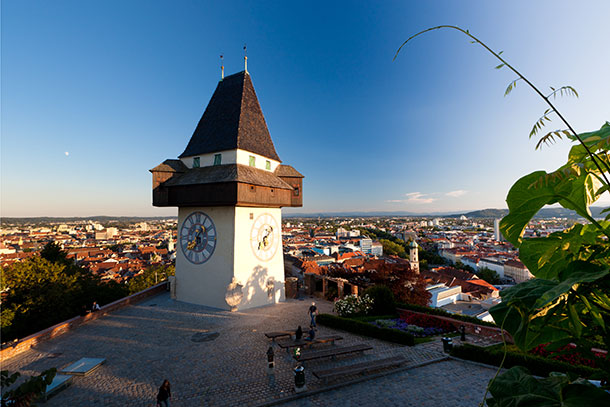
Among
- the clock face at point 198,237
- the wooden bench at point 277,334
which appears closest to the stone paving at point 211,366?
the wooden bench at point 277,334

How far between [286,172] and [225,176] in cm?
570

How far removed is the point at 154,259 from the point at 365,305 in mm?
73543

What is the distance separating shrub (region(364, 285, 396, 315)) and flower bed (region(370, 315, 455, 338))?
4.46 ft

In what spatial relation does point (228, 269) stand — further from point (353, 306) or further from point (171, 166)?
point (171, 166)

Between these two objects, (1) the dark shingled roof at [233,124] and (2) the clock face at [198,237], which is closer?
(2) the clock face at [198,237]

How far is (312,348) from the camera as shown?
1152 cm

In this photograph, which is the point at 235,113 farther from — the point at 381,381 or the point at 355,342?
the point at 381,381

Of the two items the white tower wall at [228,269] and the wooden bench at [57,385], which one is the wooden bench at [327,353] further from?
the white tower wall at [228,269]

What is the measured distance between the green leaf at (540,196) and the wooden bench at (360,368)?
910 centimetres

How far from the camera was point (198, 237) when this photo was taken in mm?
17562

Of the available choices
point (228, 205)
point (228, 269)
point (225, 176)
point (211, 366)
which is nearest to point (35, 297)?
point (228, 269)

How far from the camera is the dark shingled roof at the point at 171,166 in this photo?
17.6 m

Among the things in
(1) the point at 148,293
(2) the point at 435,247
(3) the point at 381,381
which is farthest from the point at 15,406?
(2) the point at 435,247

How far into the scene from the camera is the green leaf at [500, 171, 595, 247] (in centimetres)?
127
